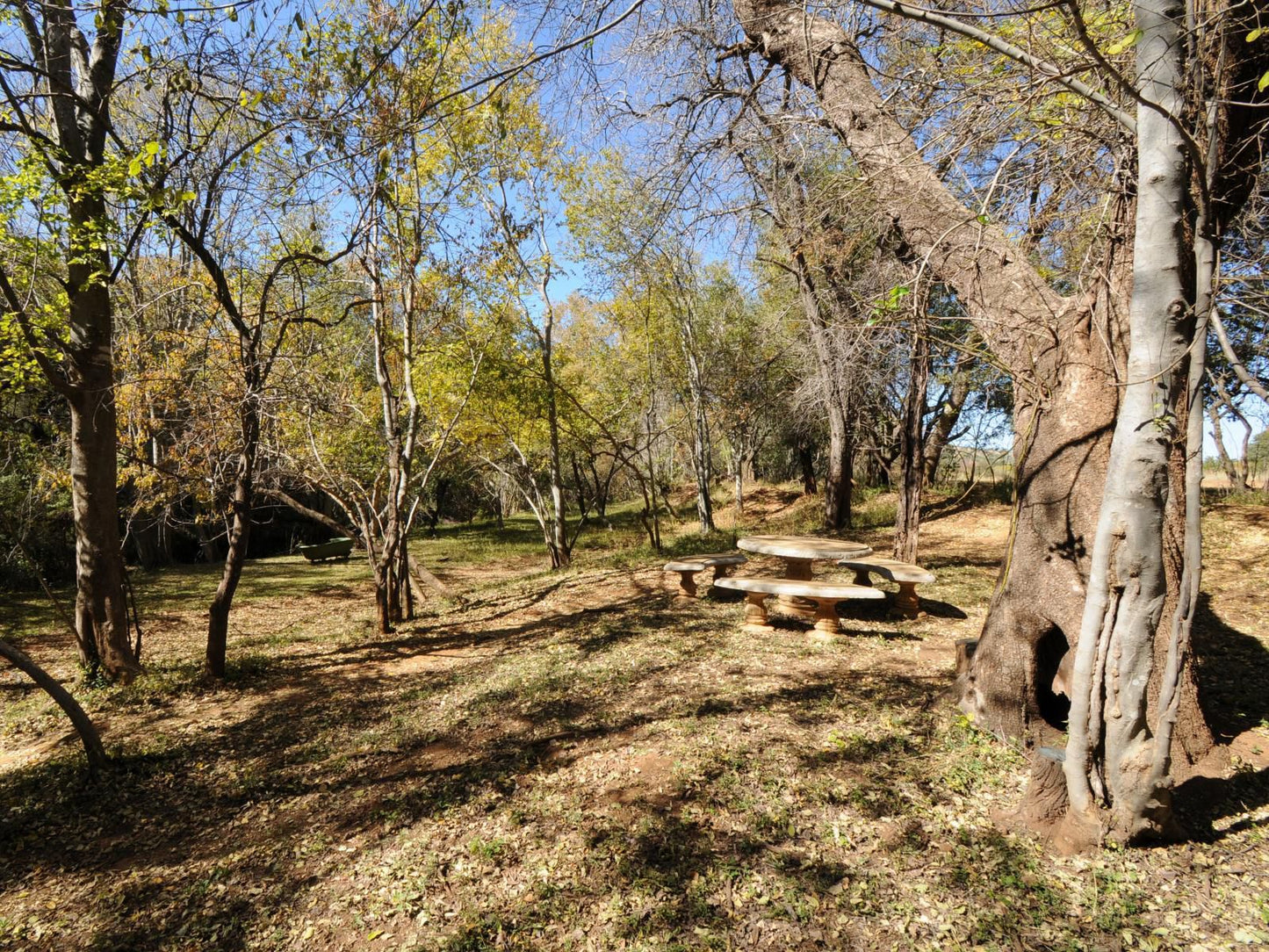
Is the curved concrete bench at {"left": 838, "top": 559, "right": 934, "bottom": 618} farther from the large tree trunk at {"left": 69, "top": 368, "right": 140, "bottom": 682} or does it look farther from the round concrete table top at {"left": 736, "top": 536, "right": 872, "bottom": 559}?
the large tree trunk at {"left": 69, "top": 368, "right": 140, "bottom": 682}

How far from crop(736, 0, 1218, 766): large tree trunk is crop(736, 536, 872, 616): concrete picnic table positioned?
212 cm

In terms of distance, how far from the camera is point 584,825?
313 centimetres

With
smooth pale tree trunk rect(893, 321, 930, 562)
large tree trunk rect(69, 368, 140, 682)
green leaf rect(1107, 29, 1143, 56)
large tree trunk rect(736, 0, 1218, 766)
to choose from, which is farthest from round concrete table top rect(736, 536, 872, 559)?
large tree trunk rect(69, 368, 140, 682)

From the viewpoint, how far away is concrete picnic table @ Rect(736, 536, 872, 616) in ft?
19.6

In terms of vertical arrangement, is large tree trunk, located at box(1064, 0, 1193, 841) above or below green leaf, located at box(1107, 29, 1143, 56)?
below

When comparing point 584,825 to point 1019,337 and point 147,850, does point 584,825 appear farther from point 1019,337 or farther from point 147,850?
point 1019,337

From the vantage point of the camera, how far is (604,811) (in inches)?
127

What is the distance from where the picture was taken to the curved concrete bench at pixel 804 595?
17.9 feet

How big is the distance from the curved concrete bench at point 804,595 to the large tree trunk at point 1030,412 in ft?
5.07

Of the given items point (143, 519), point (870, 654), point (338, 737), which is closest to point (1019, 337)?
point (870, 654)

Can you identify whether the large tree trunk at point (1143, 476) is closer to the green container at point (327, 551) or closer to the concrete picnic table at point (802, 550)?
the concrete picnic table at point (802, 550)

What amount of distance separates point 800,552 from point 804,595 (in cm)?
57

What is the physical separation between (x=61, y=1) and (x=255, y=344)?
127 inches

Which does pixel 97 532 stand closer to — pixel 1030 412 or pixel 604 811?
pixel 604 811
